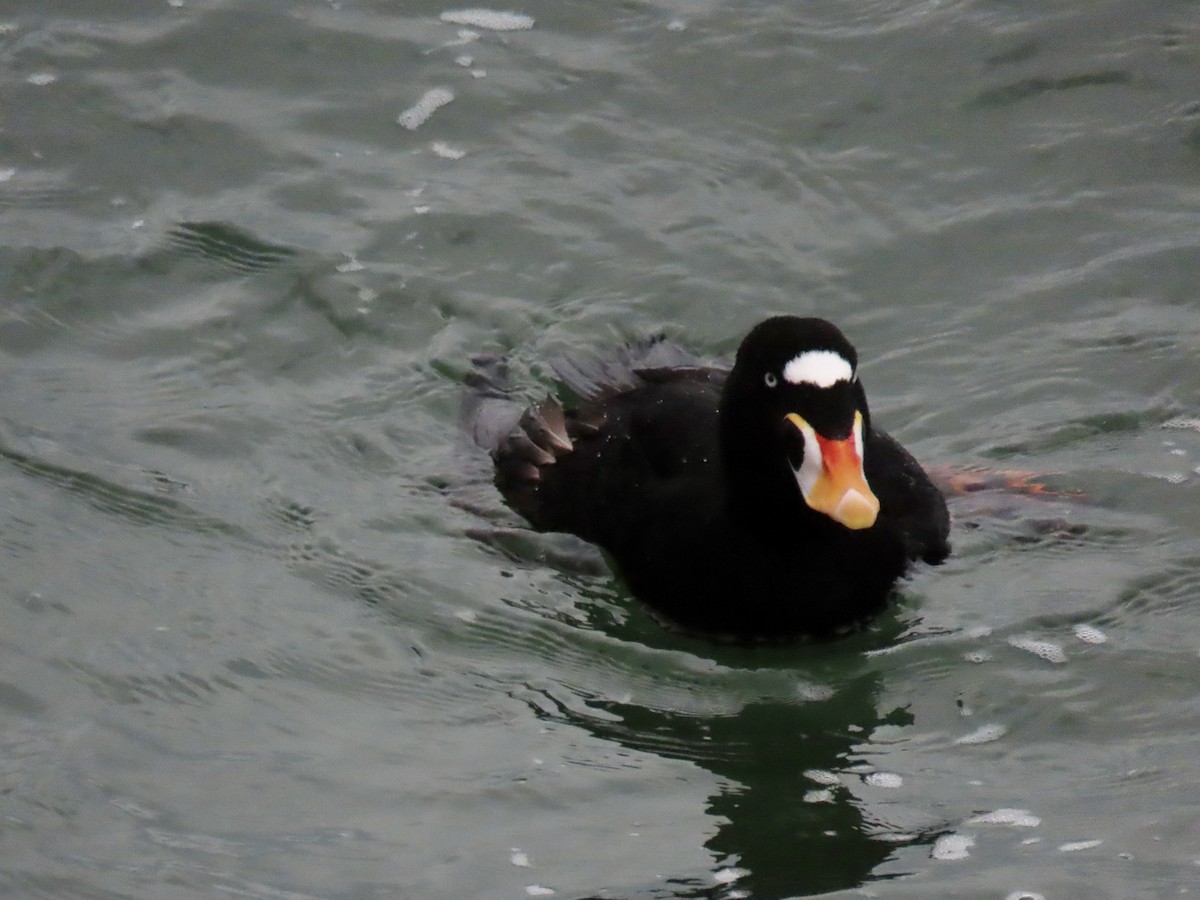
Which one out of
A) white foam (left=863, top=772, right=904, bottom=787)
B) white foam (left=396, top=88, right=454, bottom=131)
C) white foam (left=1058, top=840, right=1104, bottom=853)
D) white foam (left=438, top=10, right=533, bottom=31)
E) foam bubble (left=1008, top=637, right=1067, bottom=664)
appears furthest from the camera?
white foam (left=438, top=10, right=533, bottom=31)

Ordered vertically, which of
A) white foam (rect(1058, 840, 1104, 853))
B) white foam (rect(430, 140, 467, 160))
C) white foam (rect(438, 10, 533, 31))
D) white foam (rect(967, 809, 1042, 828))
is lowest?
white foam (rect(967, 809, 1042, 828))

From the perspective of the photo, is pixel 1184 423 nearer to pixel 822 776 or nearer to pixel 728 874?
pixel 822 776

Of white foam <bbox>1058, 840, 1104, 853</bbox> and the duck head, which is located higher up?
the duck head

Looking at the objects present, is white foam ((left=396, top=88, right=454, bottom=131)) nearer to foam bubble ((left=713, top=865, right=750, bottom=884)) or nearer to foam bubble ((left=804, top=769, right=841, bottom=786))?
foam bubble ((left=804, top=769, right=841, bottom=786))

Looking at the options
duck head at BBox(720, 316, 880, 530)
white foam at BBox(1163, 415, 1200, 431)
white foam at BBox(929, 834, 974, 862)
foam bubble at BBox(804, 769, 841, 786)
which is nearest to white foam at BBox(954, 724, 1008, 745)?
foam bubble at BBox(804, 769, 841, 786)

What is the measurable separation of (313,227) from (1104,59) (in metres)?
3.96

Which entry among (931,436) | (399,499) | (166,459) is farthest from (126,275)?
(931,436)

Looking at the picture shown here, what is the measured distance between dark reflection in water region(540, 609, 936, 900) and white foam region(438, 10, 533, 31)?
4597 mm

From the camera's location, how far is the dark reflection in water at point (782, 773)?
5.09m

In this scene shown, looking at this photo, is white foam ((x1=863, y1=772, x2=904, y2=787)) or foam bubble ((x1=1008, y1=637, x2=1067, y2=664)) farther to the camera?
foam bubble ((x1=1008, y1=637, x2=1067, y2=664))

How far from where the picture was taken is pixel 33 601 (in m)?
6.32

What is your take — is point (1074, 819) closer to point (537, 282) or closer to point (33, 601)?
point (33, 601)

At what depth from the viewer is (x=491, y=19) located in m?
9.91

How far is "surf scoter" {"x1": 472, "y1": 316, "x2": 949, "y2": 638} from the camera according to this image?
5906mm
